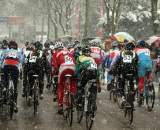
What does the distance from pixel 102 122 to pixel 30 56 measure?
3341 mm

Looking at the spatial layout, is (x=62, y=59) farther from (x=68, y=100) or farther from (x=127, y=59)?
(x=127, y=59)

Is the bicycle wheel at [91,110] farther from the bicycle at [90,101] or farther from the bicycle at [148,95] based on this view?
the bicycle at [148,95]

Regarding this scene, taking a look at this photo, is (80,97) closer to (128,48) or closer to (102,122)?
(102,122)

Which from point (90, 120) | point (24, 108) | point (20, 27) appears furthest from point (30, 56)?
point (20, 27)

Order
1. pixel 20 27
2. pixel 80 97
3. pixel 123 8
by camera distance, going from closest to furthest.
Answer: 1. pixel 80 97
2. pixel 123 8
3. pixel 20 27

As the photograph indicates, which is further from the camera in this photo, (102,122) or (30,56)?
(30,56)

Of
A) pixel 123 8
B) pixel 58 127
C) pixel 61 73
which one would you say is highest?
pixel 123 8

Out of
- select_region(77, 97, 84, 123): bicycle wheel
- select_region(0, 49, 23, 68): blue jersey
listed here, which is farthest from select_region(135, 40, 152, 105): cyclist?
select_region(0, 49, 23, 68): blue jersey

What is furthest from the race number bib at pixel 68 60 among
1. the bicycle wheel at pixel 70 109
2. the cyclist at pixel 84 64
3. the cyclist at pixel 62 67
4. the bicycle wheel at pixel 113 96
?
the bicycle wheel at pixel 113 96

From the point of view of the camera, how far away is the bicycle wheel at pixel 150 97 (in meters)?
15.3

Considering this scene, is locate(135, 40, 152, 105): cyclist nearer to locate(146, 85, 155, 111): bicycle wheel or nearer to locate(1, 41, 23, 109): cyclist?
locate(146, 85, 155, 111): bicycle wheel

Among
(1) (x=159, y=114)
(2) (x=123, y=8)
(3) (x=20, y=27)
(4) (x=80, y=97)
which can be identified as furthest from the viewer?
(3) (x=20, y=27)

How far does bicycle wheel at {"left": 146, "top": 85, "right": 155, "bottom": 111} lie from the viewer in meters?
15.3

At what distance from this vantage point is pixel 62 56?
45.8 feet
